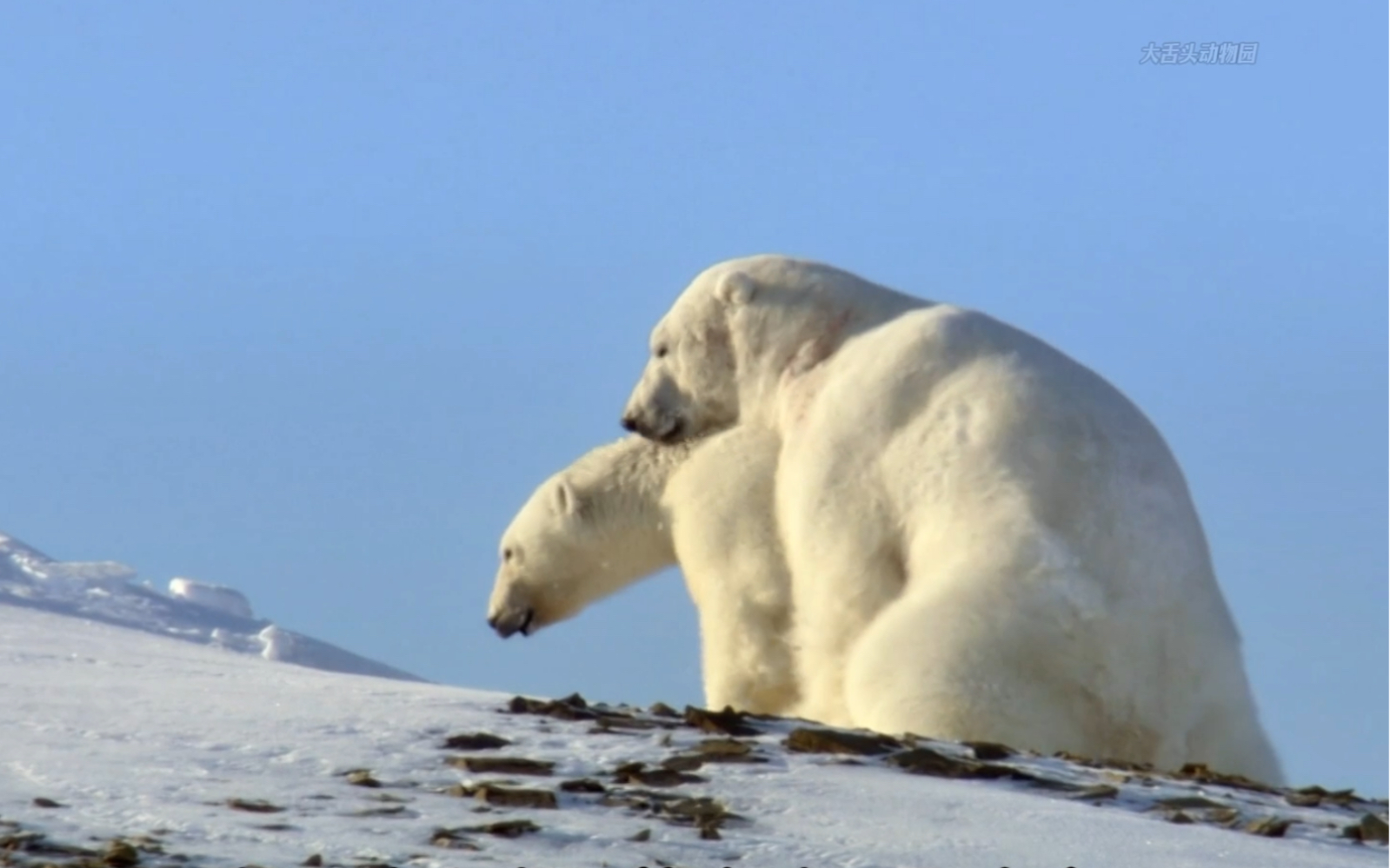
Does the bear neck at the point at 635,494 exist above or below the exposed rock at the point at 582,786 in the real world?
above

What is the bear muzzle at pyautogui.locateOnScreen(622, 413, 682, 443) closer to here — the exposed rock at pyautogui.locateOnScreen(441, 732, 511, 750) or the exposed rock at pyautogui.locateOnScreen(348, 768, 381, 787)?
the exposed rock at pyautogui.locateOnScreen(441, 732, 511, 750)

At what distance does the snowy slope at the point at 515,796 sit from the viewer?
598cm

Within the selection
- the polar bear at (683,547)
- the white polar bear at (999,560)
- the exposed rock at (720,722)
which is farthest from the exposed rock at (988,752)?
the polar bear at (683,547)

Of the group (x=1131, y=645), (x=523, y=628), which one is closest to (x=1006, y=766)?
(x=1131, y=645)

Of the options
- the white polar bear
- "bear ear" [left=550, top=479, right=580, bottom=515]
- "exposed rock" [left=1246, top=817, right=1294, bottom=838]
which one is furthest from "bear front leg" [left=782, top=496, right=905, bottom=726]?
"exposed rock" [left=1246, top=817, right=1294, bottom=838]

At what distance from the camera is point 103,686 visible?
8047 millimetres

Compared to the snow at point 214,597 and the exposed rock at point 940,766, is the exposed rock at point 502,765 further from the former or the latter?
the snow at point 214,597

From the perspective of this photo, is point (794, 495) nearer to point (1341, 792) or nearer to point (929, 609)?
point (929, 609)

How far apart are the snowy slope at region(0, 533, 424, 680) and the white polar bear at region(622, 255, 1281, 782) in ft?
14.4

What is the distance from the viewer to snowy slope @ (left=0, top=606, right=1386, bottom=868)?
5984mm

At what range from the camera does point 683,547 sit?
39.6ft

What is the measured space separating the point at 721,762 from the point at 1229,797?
1855mm

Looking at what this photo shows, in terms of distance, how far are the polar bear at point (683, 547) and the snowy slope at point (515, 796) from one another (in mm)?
3350

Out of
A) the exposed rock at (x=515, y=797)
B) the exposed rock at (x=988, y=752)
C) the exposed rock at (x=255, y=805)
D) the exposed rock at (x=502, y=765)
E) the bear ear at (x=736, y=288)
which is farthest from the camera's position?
the bear ear at (x=736, y=288)
